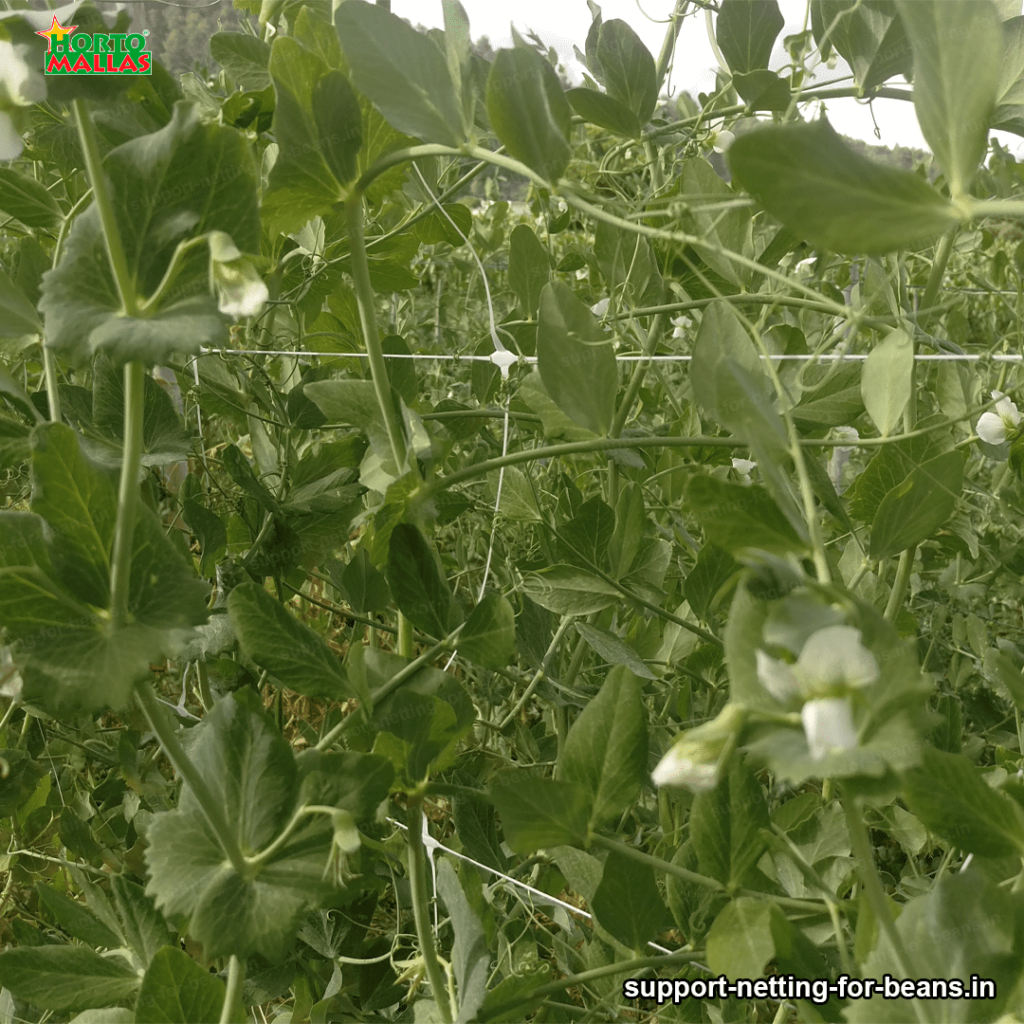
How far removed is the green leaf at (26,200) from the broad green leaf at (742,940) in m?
0.62

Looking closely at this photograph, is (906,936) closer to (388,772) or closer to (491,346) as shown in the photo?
(388,772)

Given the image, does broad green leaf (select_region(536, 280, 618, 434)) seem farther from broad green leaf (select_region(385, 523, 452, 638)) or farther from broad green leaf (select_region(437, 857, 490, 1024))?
broad green leaf (select_region(437, 857, 490, 1024))

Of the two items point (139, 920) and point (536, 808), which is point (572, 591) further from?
point (139, 920)

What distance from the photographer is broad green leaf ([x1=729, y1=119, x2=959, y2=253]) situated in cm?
27

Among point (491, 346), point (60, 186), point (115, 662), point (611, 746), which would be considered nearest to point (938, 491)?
point (611, 746)

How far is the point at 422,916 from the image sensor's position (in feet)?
1.48

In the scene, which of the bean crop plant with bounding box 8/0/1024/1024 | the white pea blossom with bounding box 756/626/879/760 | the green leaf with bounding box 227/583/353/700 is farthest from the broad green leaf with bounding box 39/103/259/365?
the white pea blossom with bounding box 756/626/879/760

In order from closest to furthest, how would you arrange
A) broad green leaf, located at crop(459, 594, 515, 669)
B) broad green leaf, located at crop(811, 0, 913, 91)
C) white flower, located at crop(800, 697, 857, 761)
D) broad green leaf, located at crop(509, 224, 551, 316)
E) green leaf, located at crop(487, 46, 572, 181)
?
white flower, located at crop(800, 697, 857, 761), green leaf, located at crop(487, 46, 572, 181), broad green leaf, located at crop(459, 594, 515, 669), broad green leaf, located at crop(811, 0, 913, 91), broad green leaf, located at crop(509, 224, 551, 316)

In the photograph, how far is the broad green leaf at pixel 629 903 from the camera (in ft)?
1.61

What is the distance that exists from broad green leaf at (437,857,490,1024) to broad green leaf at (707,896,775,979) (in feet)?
0.36

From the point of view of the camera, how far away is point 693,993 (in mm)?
464

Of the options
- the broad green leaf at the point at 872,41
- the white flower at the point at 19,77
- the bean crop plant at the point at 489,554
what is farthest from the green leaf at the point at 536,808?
the broad green leaf at the point at 872,41

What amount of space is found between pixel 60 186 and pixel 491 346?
41 centimetres

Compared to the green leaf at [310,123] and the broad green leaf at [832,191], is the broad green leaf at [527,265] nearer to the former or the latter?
the green leaf at [310,123]
